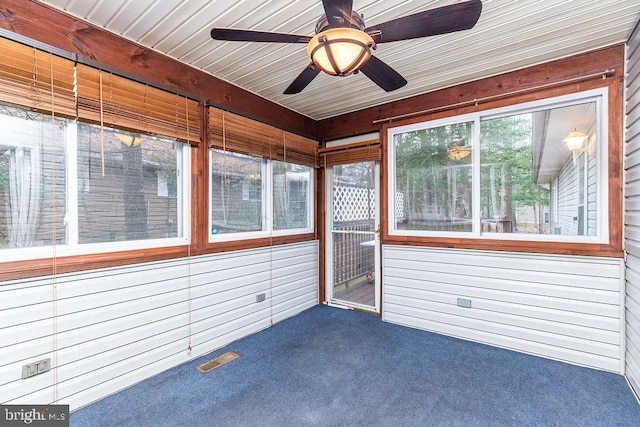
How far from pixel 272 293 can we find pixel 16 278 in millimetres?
2191

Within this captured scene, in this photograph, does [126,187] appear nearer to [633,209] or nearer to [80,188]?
[80,188]

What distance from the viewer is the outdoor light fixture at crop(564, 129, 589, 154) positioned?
2645mm

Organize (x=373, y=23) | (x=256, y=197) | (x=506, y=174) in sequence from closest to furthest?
(x=373, y=23), (x=506, y=174), (x=256, y=197)

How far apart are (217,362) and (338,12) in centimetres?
275

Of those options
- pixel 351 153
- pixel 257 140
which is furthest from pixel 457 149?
pixel 257 140

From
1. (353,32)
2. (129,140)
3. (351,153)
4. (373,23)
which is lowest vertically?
(129,140)

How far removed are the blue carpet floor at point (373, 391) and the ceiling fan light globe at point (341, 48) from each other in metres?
2.12

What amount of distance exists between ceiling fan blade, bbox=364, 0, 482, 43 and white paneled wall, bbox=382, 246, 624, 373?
224cm

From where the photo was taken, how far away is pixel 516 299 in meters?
2.85

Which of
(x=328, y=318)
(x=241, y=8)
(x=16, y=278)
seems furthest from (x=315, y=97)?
(x=16, y=278)

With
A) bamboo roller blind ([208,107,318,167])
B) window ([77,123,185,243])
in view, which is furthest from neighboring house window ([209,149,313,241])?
window ([77,123,185,243])

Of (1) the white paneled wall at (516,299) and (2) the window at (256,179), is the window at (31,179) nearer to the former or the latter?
(2) the window at (256,179)

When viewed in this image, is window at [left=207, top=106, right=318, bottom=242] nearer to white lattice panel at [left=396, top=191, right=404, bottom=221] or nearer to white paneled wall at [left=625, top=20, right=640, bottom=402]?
→ white lattice panel at [left=396, top=191, right=404, bottom=221]

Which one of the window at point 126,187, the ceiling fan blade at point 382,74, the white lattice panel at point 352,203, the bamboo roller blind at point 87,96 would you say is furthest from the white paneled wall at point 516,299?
the bamboo roller blind at point 87,96
